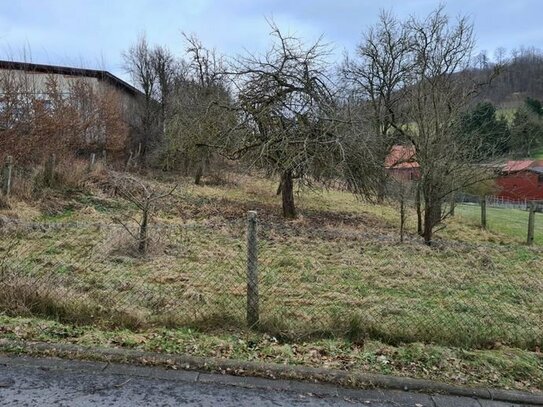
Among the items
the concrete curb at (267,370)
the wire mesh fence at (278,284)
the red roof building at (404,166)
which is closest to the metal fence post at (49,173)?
the wire mesh fence at (278,284)

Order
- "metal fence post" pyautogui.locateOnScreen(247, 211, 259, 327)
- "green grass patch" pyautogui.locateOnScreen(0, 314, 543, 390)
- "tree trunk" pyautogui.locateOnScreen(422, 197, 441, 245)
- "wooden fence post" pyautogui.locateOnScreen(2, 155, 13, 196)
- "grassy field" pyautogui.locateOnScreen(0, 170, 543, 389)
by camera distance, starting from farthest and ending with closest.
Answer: "tree trunk" pyautogui.locateOnScreen(422, 197, 441, 245) → "wooden fence post" pyautogui.locateOnScreen(2, 155, 13, 196) → "metal fence post" pyautogui.locateOnScreen(247, 211, 259, 327) → "grassy field" pyautogui.locateOnScreen(0, 170, 543, 389) → "green grass patch" pyautogui.locateOnScreen(0, 314, 543, 390)

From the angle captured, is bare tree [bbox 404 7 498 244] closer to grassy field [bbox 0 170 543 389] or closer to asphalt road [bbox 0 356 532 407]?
grassy field [bbox 0 170 543 389]

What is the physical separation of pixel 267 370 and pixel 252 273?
1024mm

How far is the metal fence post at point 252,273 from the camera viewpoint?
4.23m

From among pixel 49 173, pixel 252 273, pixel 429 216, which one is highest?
pixel 49 173

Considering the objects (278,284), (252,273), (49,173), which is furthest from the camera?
(49,173)

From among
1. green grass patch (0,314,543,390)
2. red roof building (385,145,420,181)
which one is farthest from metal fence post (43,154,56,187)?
red roof building (385,145,420,181)

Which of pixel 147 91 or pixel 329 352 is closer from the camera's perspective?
pixel 329 352

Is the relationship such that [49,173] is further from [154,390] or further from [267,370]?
[267,370]

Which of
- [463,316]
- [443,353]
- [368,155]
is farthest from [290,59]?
[443,353]

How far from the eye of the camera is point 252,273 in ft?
13.9

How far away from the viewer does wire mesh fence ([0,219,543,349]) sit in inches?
169

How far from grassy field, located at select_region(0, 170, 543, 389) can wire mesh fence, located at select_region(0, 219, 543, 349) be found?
20 mm

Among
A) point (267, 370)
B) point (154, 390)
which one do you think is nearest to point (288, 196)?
point (267, 370)
